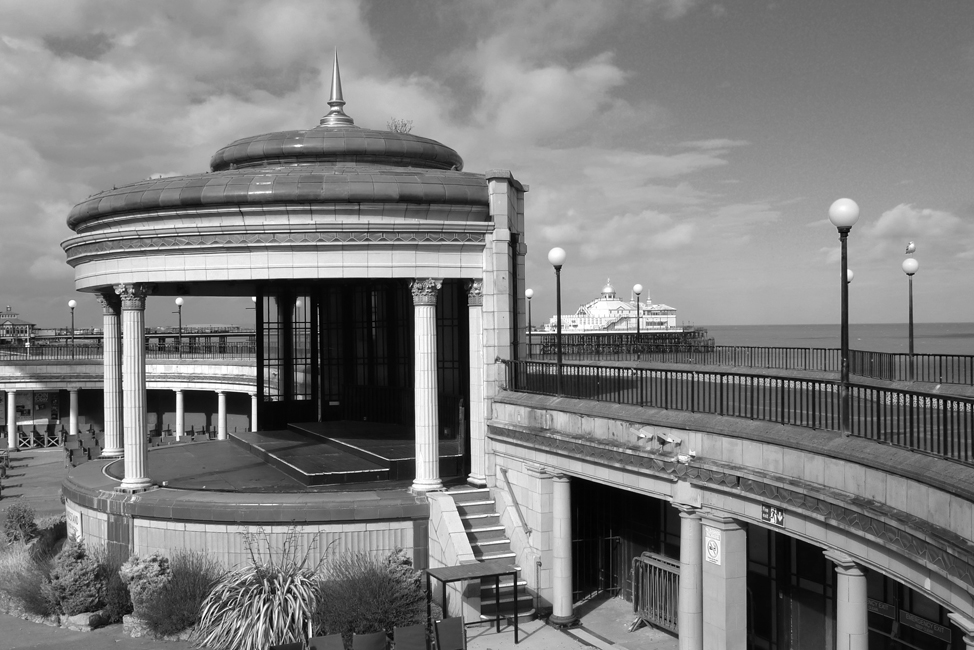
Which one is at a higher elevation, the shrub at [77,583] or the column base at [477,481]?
the column base at [477,481]

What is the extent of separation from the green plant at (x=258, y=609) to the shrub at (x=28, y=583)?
162 inches

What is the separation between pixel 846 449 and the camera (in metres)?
10.7

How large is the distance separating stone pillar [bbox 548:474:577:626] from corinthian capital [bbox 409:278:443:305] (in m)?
5.16

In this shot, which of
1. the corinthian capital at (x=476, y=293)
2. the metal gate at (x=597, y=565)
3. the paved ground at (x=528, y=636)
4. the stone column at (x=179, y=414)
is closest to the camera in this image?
the paved ground at (x=528, y=636)

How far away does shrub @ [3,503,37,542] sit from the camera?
2264 centimetres

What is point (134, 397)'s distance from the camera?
65.4 feet

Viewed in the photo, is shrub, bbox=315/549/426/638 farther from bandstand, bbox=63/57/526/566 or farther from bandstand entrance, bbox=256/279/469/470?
bandstand entrance, bbox=256/279/469/470

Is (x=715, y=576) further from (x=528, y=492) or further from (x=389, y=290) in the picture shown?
(x=389, y=290)

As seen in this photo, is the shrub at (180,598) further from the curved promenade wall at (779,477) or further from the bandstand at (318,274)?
the curved promenade wall at (779,477)

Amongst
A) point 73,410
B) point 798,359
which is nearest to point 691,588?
point 798,359

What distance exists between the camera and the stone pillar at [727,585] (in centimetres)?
1302

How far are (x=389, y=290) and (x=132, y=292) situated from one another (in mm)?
8721

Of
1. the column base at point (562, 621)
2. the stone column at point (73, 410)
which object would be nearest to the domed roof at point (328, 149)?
the column base at point (562, 621)

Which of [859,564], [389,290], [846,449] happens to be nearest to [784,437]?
[846,449]
